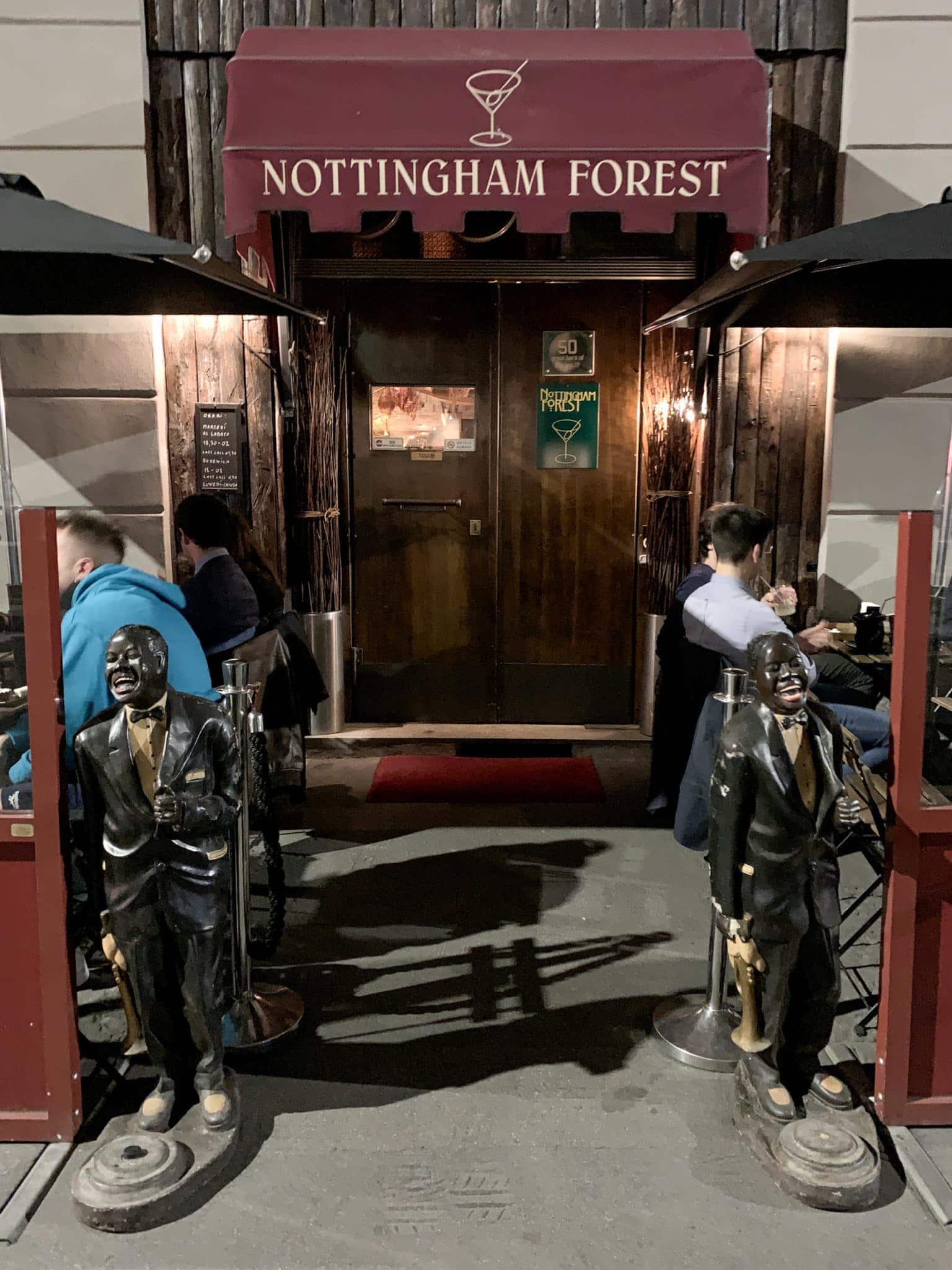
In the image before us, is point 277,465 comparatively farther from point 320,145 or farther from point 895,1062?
point 895,1062

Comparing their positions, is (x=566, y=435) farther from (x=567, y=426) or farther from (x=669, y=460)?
(x=669, y=460)

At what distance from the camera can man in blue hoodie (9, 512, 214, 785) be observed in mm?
3607

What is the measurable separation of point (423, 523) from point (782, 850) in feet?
16.5

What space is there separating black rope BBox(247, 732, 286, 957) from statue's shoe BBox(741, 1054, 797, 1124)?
202 centimetres

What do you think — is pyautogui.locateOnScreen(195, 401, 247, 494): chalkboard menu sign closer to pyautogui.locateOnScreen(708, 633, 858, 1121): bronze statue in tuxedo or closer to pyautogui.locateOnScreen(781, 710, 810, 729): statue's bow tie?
pyautogui.locateOnScreen(708, 633, 858, 1121): bronze statue in tuxedo

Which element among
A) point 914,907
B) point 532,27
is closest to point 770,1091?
point 914,907

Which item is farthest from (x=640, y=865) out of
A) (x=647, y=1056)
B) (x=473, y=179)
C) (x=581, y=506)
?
(x=473, y=179)

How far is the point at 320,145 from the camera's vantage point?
5.55 meters

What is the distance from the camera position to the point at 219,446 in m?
6.58

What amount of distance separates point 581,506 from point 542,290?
154cm

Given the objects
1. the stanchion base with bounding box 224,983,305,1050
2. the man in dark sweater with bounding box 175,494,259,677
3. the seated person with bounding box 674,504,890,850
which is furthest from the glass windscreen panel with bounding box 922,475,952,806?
the man in dark sweater with bounding box 175,494,259,677

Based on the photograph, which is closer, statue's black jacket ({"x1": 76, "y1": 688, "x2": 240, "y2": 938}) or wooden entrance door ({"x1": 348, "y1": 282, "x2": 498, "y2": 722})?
statue's black jacket ({"x1": 76, "y1": 688, "x2": 240, "y2": 938})

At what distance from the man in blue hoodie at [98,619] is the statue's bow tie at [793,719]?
198cm

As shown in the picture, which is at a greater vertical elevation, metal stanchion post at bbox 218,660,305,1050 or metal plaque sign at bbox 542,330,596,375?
metal plaque sign at bbox 542,330,596,375
